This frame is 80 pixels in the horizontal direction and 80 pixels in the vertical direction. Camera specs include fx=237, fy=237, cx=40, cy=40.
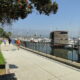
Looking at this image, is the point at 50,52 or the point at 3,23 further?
the point at 50,52

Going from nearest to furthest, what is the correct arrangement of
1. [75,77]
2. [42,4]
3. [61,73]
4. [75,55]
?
[42,4] → [75,77] → [61,73] → [75,55]

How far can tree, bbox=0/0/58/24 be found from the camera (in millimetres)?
8120

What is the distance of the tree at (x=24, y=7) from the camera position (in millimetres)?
8120

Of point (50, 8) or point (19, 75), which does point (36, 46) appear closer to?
point (19, 75)

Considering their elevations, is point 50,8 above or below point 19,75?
above

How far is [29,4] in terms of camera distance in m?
9.07

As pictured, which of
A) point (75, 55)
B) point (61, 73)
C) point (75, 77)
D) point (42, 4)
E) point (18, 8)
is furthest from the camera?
point (75, 55)

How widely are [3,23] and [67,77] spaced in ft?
12.9

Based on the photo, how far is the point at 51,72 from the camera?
39.9 ft

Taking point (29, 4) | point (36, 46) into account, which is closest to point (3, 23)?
point (29, 4)

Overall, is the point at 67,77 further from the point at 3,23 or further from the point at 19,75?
the point at 3,23

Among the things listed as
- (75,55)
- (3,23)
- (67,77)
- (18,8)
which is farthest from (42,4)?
(75,55)

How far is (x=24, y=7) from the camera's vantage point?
862cm

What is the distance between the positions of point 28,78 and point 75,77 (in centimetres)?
216
